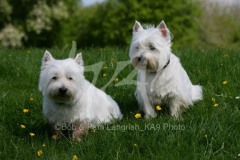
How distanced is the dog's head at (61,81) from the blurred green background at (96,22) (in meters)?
21.1

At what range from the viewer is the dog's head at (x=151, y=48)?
605 cm

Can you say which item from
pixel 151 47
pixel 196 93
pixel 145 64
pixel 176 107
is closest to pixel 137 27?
pixel 151 47

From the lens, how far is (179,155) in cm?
479

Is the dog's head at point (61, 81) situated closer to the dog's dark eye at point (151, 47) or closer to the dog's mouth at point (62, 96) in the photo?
the dog's mouth at point (62, 96)

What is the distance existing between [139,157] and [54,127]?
155 cm

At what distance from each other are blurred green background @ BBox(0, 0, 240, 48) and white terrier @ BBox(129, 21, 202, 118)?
2080cm

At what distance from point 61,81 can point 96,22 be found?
27342 millimetres

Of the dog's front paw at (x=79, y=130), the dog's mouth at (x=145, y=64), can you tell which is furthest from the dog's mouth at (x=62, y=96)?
the dog's mouth at (x=145, y=64)

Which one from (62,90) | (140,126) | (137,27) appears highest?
(137,27)

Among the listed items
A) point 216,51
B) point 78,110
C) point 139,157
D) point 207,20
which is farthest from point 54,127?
point 207,20

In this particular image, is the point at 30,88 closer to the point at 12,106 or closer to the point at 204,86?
the point at 12,106

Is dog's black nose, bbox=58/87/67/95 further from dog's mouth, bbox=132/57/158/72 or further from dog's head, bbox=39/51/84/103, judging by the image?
dog's mouth, bbox=132/57/158/72

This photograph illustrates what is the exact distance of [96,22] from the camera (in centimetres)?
3266

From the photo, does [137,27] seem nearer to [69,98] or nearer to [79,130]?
[69,98]
